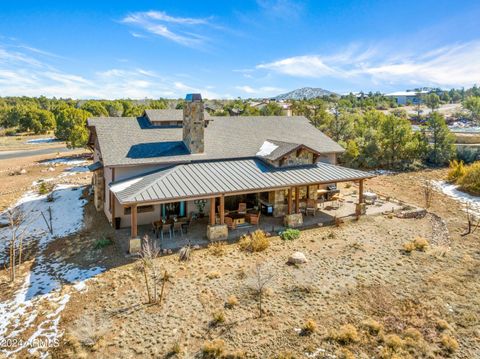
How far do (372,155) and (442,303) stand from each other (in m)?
27.7

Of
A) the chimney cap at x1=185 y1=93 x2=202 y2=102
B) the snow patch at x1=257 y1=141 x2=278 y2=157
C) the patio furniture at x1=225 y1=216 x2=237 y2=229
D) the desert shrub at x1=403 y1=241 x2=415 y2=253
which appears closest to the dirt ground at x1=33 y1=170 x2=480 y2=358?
the desert shrub at x1=403 y1=241 x2=415 y2=253

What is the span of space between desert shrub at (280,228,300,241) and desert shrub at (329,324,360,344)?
286 inches

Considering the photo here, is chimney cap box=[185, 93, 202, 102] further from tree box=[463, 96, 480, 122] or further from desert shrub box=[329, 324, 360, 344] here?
tree box=[463, 96, 480, 122]

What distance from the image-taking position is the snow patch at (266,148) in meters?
21.7

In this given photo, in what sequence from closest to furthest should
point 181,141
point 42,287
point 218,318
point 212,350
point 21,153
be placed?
1. point 212,350
2. point 218,318
3. point 42,287
4. point 181,141
5. point 21,153

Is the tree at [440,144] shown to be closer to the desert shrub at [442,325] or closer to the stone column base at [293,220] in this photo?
the stone column base at [293,220]

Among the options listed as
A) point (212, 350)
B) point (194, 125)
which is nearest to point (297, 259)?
point (212, 350)

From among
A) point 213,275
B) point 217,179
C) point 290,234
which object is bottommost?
point 213,275

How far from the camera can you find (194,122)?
20.2m

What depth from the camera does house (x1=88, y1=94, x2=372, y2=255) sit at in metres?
17.2

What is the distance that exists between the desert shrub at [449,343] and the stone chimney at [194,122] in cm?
1517

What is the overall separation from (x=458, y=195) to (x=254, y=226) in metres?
18.9

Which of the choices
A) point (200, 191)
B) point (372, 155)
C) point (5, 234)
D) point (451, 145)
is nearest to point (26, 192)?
point (5, 234)

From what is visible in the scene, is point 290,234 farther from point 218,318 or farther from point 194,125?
point 194,125
